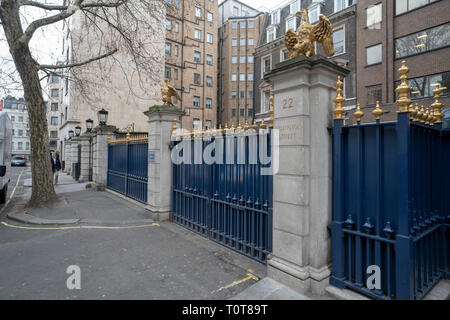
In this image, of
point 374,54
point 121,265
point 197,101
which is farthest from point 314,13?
point 121,265

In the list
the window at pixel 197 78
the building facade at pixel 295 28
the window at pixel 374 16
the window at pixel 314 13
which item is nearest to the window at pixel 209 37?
the window at pixel 197 78

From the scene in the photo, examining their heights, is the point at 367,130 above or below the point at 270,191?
above

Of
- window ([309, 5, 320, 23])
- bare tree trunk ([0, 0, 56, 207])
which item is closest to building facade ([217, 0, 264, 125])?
window ([309, 5, 320, 23])

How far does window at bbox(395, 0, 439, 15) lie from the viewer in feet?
56.9

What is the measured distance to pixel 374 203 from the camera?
10.7 feet

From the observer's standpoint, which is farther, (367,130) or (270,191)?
(270,191)

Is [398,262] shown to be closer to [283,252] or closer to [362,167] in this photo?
[362,167]

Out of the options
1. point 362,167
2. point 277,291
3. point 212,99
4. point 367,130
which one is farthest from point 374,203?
point 212,99

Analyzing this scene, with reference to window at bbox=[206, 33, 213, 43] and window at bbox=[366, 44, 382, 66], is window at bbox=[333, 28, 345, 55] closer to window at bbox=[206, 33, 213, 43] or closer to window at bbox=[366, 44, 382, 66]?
window at bbox=[366, 44, 382, 66]

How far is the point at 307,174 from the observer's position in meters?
3.59

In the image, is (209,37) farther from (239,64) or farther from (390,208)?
(390,208)

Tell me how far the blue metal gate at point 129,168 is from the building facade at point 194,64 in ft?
82.3

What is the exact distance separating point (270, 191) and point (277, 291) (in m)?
1.49
